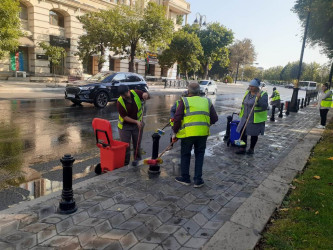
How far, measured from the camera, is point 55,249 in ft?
9.04

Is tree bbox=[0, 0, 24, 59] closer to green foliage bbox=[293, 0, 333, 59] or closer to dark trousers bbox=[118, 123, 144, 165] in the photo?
dark trousers bbox=[118, 123, 144, 165]

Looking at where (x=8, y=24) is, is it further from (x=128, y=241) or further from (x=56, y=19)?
(x=128, y=241)

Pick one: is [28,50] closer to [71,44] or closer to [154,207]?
[71,44]

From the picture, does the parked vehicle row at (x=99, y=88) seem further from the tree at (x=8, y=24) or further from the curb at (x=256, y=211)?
the curb at (x=256, y=211)

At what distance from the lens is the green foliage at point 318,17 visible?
605 inches

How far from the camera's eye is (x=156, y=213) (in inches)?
140

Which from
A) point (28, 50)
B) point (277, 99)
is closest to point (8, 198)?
point (277, 99)

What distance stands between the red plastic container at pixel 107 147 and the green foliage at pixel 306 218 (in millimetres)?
2749

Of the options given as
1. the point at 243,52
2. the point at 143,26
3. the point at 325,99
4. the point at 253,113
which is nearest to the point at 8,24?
the point at 143,26

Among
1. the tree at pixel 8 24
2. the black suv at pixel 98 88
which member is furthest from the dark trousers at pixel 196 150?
the tree at pixel 8 24

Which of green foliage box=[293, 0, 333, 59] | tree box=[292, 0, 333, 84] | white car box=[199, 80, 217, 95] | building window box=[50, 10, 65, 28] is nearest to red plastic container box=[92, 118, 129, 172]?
tree box=[292, 0, 333, 84]

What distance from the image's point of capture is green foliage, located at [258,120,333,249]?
3.07m

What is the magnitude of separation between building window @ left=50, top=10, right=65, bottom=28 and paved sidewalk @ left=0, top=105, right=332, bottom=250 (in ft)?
87.7

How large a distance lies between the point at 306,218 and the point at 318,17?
16.9 meters
